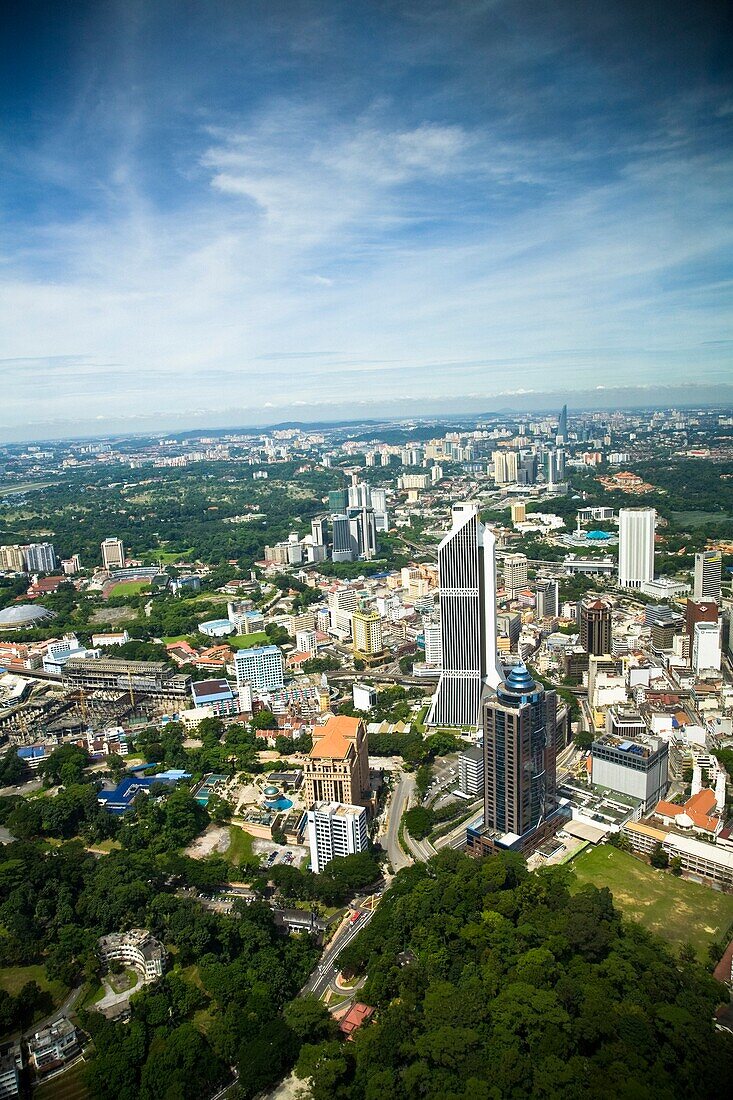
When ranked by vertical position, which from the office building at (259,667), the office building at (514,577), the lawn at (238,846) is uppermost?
the office building at (514,577)

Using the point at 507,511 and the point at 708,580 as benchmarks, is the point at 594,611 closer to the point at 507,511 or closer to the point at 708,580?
the point at 708,580

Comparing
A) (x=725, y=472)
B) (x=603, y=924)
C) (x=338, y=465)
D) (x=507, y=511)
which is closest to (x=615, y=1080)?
(x=603, y=924)

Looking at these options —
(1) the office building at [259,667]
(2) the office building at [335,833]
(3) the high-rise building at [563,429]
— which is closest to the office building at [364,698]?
(1) the office building at [259,667]

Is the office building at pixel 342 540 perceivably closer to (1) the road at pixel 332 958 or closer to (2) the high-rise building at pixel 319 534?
(2) the high-rise building at pixel 319 534

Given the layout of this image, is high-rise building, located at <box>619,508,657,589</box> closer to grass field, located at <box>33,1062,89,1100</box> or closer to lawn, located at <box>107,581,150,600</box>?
lawn, located at <box>107,581,150,600</box>

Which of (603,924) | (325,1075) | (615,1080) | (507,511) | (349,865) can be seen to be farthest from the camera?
(507,511)

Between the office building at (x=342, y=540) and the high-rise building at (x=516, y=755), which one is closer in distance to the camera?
the high-rise building at (x=516, y=755)

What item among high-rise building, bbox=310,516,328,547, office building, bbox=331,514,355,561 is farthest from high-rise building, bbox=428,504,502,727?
high-rise building, bbox=310,516,328,547
